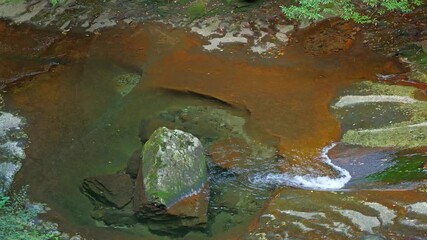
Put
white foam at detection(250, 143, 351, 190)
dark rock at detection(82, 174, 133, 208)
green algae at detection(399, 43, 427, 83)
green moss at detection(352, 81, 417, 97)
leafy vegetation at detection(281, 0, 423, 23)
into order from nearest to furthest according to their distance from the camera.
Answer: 1. white foam at detection(250, 143, 351, 190)
2. dark rock at detection(82, 174, 133, 208)
3. green moss at detection(352, 81, 417, 97)
4. green algae at detection(399, 43, 427, 83)
5. leafy vegetation at detection(281, 0, 423, 23)

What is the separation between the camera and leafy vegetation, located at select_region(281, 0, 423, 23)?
11452 mm

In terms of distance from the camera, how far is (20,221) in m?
6.91

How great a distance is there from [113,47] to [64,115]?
244cm

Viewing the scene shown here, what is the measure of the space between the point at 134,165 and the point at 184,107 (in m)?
1.82

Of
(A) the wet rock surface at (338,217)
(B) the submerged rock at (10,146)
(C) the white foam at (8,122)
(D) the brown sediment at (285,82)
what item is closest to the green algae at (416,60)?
(D) the brown sediment at (285,82)

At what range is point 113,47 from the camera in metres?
11.4

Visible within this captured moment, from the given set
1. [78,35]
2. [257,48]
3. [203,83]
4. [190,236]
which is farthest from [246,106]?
[78,35]

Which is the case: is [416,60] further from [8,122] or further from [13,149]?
[8,122]

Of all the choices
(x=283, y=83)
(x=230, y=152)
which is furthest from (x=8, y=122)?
(x=283, y=83)

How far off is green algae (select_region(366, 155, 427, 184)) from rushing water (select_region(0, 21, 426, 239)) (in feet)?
1.27

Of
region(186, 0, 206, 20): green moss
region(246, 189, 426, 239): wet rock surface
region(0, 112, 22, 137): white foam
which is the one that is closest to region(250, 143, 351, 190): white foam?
region(246, 189, 426, 239): wet rock surface

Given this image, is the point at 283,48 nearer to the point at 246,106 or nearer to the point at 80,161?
the point at 246,106

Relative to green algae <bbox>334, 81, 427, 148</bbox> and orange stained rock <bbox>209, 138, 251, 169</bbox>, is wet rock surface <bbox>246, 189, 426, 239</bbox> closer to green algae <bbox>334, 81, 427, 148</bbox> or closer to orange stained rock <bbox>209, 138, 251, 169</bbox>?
orange stained rock <bbox>209, 138, 251, 169</bbox>

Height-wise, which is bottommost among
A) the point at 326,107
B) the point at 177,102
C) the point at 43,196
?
the point at 43,196
